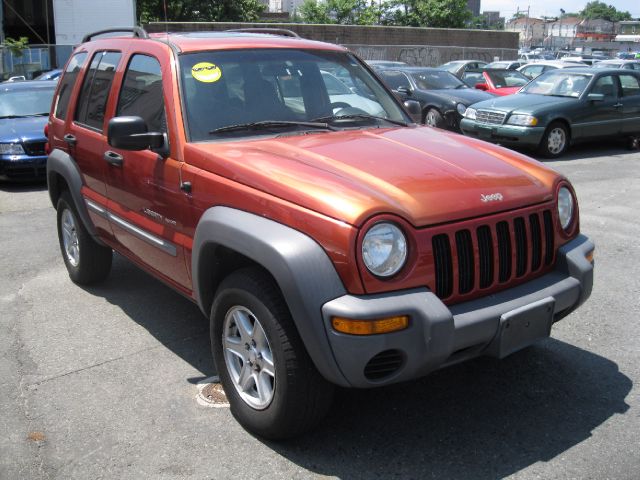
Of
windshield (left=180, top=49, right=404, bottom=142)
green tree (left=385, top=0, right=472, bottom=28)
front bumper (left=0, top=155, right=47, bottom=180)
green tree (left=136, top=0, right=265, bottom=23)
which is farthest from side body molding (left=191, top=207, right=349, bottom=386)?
green tree (left=385, top=0, right=472, bottom=28)

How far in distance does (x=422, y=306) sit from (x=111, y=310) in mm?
3209

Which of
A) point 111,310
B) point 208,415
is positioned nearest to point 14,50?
point 111,310

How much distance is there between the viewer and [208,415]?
379 cm

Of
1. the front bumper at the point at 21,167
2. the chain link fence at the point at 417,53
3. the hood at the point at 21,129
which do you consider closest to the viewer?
the front bumper at the point at 21,167

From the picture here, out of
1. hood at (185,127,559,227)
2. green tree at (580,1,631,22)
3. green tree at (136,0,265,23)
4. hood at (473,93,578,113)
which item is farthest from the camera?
green tree at (580,1,631,22)

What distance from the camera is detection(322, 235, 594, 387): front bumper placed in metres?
2.92

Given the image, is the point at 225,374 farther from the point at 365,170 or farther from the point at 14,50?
the point at 14,50

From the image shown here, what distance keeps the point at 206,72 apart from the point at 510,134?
30.5 ft

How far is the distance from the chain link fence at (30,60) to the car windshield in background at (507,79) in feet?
57.9

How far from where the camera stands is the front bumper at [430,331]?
2.92m

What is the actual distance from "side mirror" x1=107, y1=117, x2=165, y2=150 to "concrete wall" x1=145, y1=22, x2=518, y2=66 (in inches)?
1086

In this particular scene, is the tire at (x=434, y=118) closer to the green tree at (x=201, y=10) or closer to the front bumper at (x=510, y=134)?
the front bumper at (x=510, y=134)

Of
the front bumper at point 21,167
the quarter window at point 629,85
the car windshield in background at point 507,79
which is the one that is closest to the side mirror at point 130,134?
the front bumper at point 21,167

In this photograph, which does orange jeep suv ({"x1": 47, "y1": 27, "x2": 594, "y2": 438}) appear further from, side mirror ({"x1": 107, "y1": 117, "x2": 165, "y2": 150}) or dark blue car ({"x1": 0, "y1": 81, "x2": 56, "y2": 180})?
dark blue car ({"x1": 0, "y1": 81, "x2": 56, "y2": 180})
